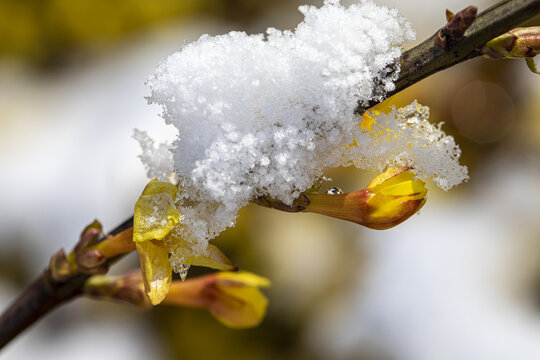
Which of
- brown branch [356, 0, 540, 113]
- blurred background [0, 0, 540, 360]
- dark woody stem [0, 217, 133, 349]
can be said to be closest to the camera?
brown branch [356, 0, 540, 113]

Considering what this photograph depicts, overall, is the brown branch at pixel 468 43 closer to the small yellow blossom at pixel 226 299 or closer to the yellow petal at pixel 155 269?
the yellow petal at pixel 155 269

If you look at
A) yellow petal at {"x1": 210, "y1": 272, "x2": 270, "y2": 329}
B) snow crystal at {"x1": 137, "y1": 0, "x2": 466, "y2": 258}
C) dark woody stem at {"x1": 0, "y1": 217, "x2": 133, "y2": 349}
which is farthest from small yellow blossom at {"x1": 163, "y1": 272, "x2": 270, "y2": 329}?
snow crystal at {"x1": 137, "y1": 0, "x2": 466, "y2": 258}

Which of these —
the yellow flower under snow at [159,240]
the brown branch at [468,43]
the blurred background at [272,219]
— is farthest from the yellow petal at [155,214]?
the blurred background at [272,219]

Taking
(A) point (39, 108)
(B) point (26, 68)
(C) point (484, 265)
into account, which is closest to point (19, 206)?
(A) point (39, 108)

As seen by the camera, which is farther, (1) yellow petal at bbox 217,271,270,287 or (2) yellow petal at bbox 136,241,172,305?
(1) yellow petal at bbox 217,271,270,287

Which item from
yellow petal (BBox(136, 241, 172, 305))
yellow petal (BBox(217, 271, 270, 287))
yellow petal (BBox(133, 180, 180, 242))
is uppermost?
yellow petal (BBox(133, 180, 180, 242))

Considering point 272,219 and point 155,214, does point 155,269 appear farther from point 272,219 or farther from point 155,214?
point 272,219

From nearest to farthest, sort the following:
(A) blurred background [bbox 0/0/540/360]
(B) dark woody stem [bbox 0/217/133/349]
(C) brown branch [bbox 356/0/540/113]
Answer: (C) brown branch [bbox 356/0/540/113] → (B) dark woody stem [bbox 0/217/133/349] → (A) blurred background [bbox 0/0/540/360]

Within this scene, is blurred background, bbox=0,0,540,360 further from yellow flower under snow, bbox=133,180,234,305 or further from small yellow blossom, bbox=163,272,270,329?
yellow flower under snow, bbox=133,180,234,305
